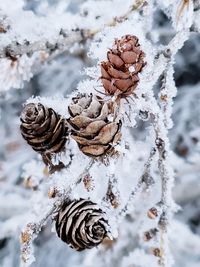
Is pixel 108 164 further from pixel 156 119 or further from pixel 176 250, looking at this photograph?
pixel 176 250

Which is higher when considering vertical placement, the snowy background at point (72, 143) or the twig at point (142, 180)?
the snowy background at point (72, 143)

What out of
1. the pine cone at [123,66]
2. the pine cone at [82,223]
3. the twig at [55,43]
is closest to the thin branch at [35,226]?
the pine cone at [82,223]

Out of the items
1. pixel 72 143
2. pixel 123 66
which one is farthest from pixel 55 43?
pixel 123 66

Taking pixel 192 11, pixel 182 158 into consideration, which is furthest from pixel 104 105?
pixel 182 158

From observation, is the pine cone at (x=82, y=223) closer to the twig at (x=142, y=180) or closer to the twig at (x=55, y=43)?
the twig at (x=142, y=180)

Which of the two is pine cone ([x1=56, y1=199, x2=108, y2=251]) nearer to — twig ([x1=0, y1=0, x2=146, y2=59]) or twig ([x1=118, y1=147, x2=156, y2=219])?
twig ([x1=118, y1=147, x2=156, y2=219])

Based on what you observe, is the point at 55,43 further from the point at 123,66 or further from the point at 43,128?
the point at 123,66

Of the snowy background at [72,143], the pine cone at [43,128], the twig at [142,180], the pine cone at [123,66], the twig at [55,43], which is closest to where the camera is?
the pine cone at [123,66]
